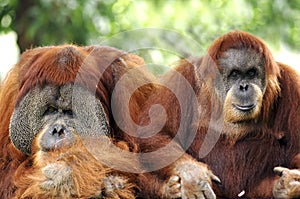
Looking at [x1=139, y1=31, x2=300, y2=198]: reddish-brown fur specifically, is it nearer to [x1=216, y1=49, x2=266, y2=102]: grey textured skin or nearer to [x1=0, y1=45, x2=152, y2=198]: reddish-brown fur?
[x1=216, y1=49, x2=266, y2=102]: grey textured skin

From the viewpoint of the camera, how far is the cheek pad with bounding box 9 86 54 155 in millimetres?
4527

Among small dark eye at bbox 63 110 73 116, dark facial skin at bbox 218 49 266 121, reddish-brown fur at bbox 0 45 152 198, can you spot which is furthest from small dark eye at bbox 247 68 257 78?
small dark eye at bbox 63 110 73 116

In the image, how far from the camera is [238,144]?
187 inches

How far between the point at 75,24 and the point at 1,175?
3.19 m

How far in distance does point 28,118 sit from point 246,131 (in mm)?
1305

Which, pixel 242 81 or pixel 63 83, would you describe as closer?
pixel 63 83

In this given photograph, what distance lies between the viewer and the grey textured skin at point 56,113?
4480 millimetres

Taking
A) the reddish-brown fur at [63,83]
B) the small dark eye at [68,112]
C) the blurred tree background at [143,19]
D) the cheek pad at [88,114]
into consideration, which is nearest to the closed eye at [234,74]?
the reddish-brown fur at [63,83]

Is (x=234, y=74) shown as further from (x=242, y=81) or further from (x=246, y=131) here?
(x=246, y=131)

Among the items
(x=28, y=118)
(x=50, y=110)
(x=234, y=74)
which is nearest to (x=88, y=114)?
(x=50, y=110)

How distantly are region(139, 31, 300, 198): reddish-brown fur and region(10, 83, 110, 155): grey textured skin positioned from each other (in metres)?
0.33

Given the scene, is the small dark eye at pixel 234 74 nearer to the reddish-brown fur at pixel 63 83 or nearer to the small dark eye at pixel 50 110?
the reddish-brown fur at pixel 63 83

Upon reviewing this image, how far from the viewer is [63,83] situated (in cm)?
449

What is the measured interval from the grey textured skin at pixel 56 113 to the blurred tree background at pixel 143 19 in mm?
2643
